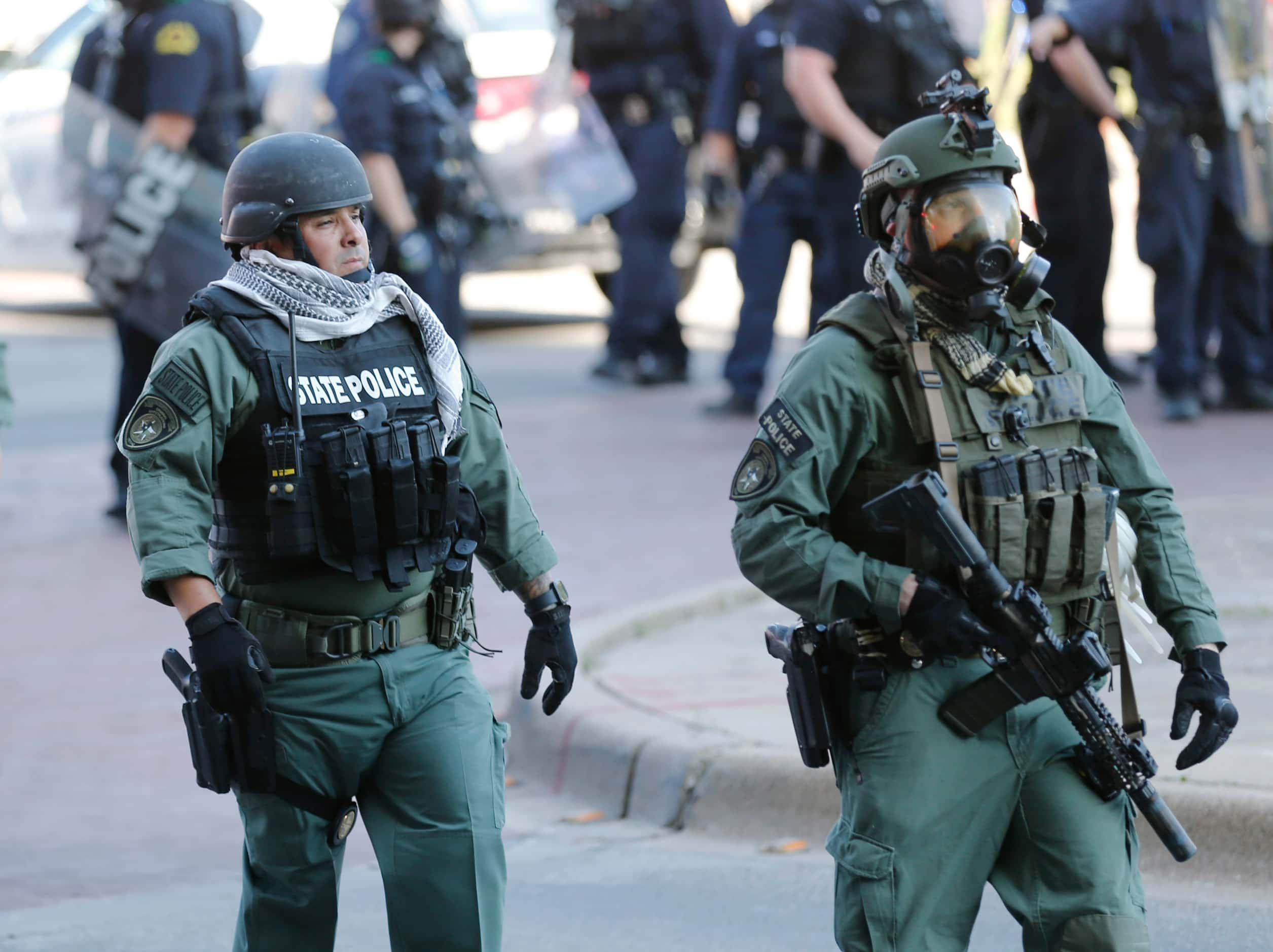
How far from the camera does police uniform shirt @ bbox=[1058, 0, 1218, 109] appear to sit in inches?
377

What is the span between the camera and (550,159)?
12.6 meters

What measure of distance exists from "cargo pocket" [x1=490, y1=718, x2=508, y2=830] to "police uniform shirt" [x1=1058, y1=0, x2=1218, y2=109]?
678cm

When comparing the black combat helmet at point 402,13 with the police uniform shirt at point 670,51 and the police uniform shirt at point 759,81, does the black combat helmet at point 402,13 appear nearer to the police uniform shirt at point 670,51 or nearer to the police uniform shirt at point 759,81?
the police uniform shirt at point 759,81

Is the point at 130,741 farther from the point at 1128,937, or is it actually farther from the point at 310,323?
the point at 1128,937

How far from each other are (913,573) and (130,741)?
3229mm

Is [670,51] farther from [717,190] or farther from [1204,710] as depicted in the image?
[1204,710]

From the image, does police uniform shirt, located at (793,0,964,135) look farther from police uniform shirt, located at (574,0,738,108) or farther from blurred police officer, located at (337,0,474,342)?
police uniform shirt, located at (574,0,738,108)

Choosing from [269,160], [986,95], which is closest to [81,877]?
[269,160]

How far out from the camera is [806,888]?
15.5 feet

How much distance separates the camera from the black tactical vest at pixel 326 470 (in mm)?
3441

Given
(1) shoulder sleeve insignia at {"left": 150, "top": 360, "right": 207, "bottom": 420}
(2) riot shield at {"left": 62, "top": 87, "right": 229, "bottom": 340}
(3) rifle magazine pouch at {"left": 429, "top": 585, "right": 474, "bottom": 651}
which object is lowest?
(2) riot shield at {"left": 62, "top": 87, "right": 229, "bottom": 340}

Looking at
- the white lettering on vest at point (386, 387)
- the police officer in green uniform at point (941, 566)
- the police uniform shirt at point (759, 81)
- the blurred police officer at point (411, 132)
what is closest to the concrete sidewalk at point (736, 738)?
the police officer in green uniform at point (941, 566)

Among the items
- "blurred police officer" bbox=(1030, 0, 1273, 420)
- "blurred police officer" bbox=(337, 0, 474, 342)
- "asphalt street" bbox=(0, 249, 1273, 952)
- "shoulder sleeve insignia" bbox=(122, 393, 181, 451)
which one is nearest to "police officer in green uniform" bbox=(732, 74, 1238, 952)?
"shoulder sleeve insignia" bbox=(122, 393, 181, 451)

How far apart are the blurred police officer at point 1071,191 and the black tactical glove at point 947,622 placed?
712 centimetres
